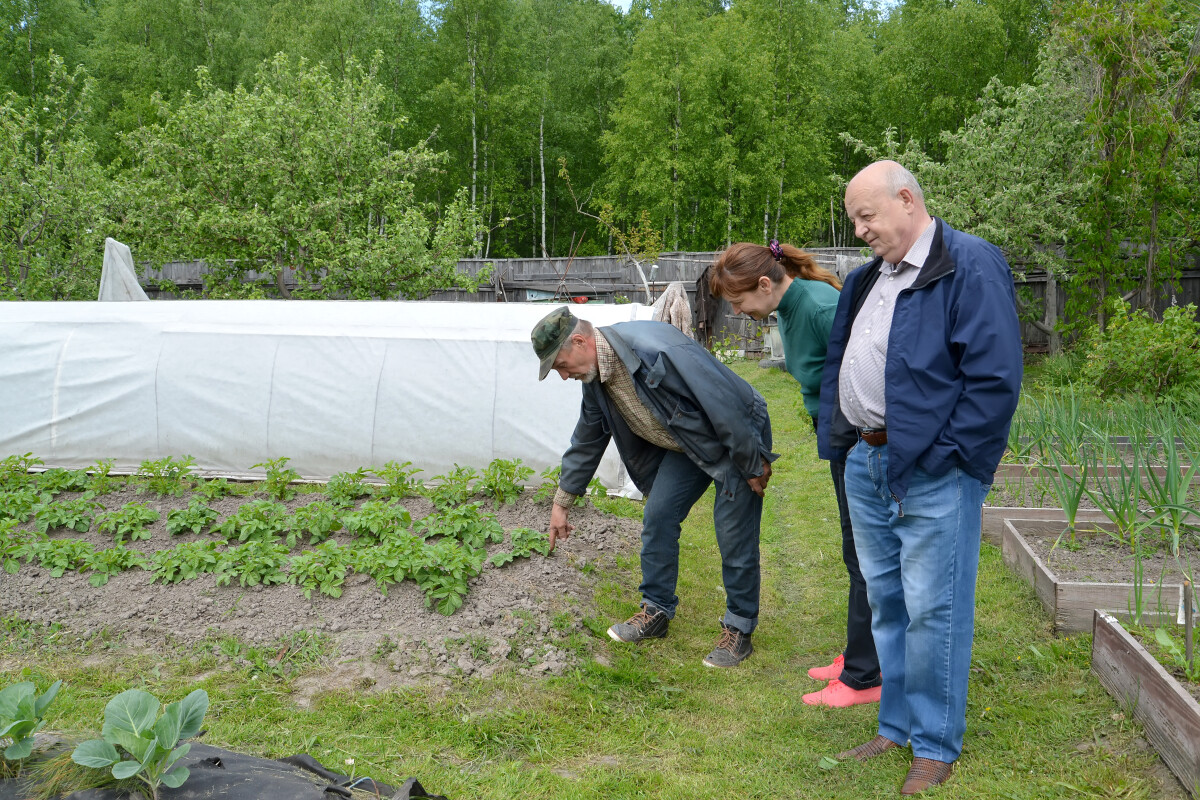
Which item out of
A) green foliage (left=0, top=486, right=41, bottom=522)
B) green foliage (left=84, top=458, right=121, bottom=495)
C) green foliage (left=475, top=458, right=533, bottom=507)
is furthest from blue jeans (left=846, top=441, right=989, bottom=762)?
green foliage (left=84, top=458, right=121, bottom=495)

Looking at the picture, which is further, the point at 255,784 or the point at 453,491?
the point at 453,491

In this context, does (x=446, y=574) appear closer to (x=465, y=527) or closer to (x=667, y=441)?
(x=465, y=527)

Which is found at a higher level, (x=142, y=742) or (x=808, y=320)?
(x=808, y=320)

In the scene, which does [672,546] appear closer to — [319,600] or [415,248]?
[319,600]

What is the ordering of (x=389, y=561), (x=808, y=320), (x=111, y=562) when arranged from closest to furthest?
(x=808, y=320)
(x=389, y=561)
(x=111, y=562)

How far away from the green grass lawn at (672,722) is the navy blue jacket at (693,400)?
0.85 metres

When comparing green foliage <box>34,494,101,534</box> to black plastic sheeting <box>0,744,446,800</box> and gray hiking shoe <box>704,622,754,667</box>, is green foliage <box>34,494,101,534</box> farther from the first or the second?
gray hiking shoe <box>704,622,754,667</box>

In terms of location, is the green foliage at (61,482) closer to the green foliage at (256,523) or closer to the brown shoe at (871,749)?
the green foliage at (256,523)

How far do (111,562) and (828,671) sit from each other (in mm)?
3262

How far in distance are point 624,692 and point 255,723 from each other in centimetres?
134

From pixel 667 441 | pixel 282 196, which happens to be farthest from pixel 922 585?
pixel 282 196

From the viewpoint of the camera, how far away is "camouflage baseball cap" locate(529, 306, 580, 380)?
10.9ft

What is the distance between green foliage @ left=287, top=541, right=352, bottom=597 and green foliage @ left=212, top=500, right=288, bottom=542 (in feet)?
1.46

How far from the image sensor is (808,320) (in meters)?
3.19
